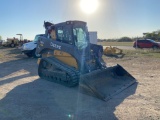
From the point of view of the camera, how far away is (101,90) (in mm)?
7770

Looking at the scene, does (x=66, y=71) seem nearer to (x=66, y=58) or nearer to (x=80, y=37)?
(x=66, y=58)

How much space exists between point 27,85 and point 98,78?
2.95 meters

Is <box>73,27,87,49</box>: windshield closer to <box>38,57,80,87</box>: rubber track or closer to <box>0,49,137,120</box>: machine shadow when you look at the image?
<box>38,57,80,87</box>: rubber track

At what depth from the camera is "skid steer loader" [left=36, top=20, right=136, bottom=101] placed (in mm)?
8359

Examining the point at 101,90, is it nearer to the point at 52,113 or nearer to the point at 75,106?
the point at 75,106

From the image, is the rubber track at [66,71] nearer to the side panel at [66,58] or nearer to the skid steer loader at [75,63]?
the skid steer loader at [75,63]

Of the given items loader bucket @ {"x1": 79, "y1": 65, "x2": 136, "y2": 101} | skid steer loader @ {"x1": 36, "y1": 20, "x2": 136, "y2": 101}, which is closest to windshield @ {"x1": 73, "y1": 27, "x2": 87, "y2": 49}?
skid steer loader @ {"x1": 36, "y1": 20, "x2": 136, "y2": 101}

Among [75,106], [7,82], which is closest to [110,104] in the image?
[75,106]

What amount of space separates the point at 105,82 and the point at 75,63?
140 centimetres

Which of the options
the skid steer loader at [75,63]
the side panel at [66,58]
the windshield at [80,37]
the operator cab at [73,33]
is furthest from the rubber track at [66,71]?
the windshield at [80,37]

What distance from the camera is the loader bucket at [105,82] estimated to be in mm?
7430

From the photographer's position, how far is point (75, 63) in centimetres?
903

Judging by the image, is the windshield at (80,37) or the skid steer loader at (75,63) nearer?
the skid steer loader at (75,63)

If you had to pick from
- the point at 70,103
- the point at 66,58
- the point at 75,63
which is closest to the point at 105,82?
the point at 75,63
